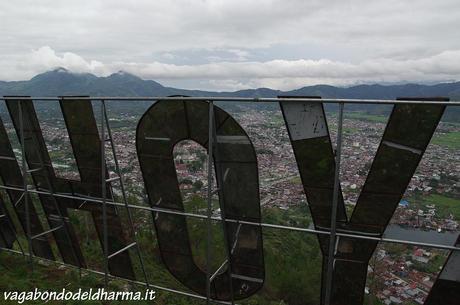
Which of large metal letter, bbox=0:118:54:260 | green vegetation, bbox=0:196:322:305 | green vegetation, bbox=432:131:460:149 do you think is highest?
green vegetation, bbox=432:131:460:149

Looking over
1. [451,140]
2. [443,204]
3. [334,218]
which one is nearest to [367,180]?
[334,218]

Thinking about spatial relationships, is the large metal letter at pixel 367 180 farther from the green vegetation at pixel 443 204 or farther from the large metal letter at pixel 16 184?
the large metal letter at pixel 16 184

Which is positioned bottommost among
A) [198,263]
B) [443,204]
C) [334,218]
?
[198,263]

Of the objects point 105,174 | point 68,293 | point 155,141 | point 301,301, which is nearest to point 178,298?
point 68,293

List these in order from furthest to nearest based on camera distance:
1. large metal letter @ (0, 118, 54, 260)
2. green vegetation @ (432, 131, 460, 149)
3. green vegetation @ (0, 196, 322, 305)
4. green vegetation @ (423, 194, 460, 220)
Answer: large metal letter @ (0, 118, 54, 260) < green vegetation @ (0, 196, 322, 305) < green vegetation @ (432, 131, 460, 149) < green vegetation @ (423, 194, 460, 220)

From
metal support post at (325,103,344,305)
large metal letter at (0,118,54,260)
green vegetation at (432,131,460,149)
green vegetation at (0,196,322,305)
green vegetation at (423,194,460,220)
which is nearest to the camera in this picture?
metal support post at (325,103,344,305)

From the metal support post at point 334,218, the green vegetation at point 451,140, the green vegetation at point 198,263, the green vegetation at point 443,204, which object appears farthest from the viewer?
the green vegetation at point 198,263

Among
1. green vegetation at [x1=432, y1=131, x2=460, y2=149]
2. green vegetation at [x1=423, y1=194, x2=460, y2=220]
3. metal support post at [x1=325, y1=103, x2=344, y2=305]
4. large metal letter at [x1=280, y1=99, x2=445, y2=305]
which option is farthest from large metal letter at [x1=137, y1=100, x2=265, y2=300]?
green vegetation at [x1=432, y1=131, x2=460, y2=149]

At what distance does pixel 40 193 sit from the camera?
7.68 m

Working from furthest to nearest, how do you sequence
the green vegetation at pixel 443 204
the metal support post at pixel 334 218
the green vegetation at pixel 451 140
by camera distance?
the green vegetation at pixel 451 140, the green vegetation at pixel 443 204, the metal support post at pixel 334 218

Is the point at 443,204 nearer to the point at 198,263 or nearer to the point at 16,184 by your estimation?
the point at 198,263

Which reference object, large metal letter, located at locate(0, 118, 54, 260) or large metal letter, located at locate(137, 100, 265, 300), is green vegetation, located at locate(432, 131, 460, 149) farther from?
large metal letter, located at locate(0, 118, 54, 260)

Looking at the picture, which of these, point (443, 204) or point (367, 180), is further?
point (443, 204)

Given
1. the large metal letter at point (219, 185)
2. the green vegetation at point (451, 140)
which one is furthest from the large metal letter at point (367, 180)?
the green vegetation at point (451, 140)
